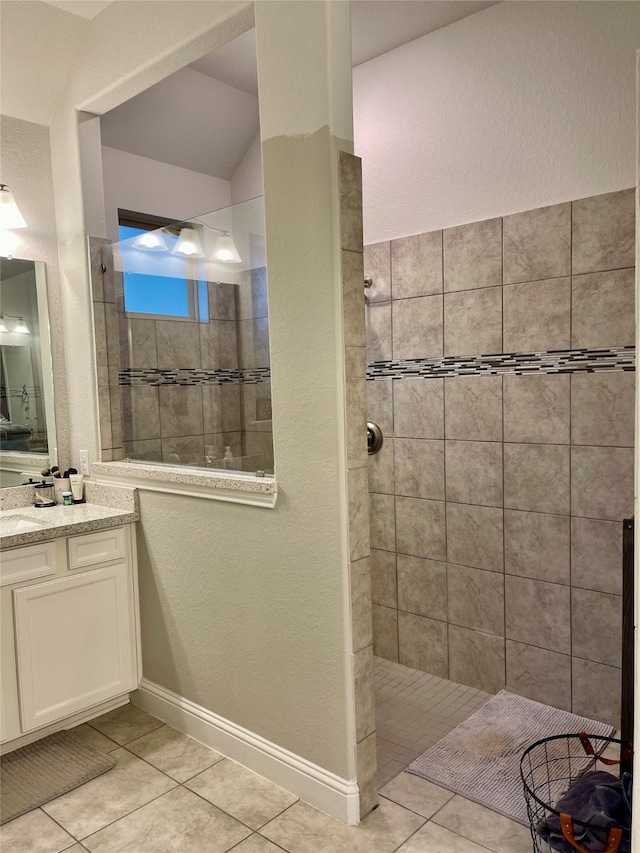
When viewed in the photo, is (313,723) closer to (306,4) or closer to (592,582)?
(592,582)

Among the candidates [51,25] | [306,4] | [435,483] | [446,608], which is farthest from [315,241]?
[446,608]

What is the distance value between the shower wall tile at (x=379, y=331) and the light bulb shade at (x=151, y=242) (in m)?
0.99

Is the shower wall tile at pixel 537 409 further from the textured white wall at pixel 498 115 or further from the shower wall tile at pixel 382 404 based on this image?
the textured white wall at pixel 498 115

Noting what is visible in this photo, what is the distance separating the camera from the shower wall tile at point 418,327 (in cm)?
282

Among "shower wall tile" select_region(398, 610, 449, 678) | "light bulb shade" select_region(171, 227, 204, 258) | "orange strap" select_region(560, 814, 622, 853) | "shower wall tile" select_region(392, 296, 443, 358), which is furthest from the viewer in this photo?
"shower wall tile" select_region(398, 610, 449, 678)

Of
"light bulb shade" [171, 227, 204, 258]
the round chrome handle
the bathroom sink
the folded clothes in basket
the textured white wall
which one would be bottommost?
the folded clothes in basket

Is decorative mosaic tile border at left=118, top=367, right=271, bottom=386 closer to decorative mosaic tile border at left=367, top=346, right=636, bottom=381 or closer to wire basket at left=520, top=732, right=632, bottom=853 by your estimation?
decorative mosaic tile border at left=367, top=346, right=636, bottom=381

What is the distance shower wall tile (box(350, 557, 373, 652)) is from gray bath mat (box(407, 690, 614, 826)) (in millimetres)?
631

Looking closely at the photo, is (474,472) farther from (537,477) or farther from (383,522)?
(383,522)

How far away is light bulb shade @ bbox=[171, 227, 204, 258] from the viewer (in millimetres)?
2596

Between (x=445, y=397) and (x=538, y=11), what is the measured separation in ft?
5.00

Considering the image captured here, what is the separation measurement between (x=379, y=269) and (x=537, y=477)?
3.94 feet

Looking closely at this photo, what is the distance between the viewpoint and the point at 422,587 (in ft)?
9.74

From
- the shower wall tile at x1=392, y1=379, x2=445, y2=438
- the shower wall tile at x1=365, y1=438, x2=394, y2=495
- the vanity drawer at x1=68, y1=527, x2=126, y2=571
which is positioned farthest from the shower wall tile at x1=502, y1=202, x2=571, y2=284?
the vanity drawer at x1=68, y1=527, x2=126, y2=571
